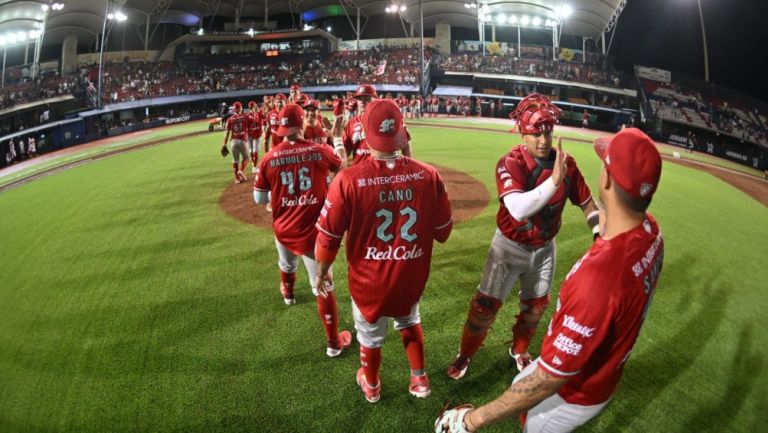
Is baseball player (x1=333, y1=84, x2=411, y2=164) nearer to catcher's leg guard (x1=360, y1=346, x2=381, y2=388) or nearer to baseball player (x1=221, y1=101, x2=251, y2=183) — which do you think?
catcher's leg guard (x1=360, y1=346, x2=381, y2=388)

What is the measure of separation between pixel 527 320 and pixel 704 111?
42.4 meters

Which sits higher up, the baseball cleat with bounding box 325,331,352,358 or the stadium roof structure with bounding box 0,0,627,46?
the stadium roof structure with bounding box 0,0,627,46

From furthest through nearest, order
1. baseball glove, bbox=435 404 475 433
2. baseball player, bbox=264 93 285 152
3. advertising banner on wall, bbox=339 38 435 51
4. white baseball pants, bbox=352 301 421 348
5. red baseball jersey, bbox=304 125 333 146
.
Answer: advertising banner on wall, bbox=339 38 435 51
baseball player, bbox=264 93 285 152
red baseball jersey, bbox=304 125 333 146
white baseball pants, bbox=352 301 421 348
baseball glove, bbox=435 404 475 433

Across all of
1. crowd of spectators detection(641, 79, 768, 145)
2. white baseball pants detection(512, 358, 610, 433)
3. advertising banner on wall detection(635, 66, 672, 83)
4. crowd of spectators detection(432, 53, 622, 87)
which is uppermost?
crowd of spectators detection(432, 53, 622, 87)

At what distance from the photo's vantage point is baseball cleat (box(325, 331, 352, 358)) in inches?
175

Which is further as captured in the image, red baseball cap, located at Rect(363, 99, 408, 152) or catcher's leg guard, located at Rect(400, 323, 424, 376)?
catcher's leg guard, located at Rect(400, 323, 424, 376)

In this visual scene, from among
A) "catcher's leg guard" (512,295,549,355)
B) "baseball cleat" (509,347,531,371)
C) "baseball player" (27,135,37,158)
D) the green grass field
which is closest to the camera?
the green grass field

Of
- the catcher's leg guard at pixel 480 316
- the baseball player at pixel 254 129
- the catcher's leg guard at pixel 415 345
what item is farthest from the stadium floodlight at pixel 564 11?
the catcher's leg guard at pixel 415 345

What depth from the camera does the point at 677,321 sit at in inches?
203

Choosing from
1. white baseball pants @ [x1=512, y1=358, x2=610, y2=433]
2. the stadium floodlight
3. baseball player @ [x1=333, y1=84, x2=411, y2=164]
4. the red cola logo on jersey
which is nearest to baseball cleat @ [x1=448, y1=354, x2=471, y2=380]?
the red cola logo on jersey

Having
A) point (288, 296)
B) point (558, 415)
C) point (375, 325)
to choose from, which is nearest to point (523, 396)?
point (558, 415)

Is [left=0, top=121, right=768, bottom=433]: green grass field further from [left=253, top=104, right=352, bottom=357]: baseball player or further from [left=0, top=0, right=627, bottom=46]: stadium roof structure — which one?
[left=0, top=0, right=627, bottom=46]: stadium roof structure

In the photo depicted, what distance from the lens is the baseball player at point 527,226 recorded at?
339 cm

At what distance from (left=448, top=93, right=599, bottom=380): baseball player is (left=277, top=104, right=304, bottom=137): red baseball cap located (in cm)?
219
